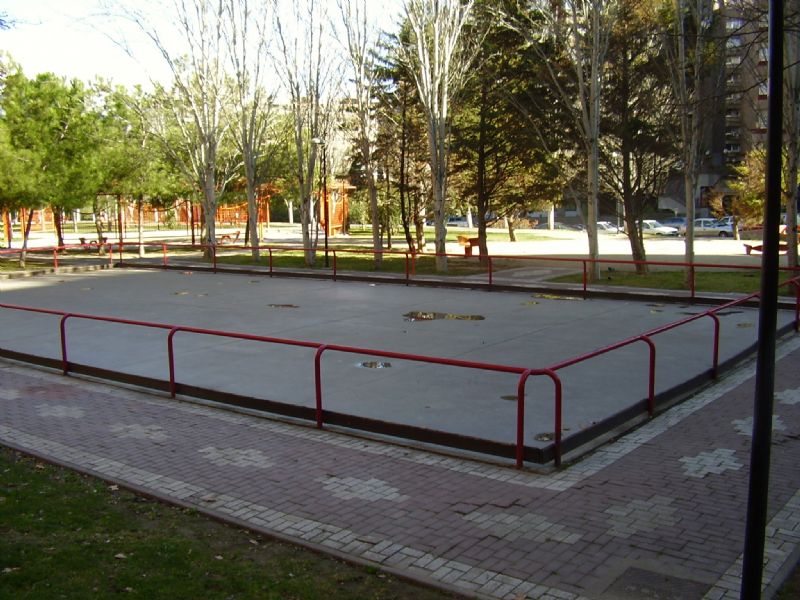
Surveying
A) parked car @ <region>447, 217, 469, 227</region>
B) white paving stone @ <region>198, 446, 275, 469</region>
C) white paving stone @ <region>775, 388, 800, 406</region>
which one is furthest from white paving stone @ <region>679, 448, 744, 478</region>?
parked car @ <region>447, 217, 469, 227</region>

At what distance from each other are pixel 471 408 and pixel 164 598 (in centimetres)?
491

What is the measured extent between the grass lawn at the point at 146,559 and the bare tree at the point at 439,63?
1905 centimetres

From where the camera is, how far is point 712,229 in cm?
5403

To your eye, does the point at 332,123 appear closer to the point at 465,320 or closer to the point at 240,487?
the point at 465,320

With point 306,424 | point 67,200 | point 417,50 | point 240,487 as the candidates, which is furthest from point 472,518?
point 67,200

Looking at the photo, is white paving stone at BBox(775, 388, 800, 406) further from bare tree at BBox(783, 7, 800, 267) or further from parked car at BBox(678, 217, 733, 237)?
parked car at BBox(678, 217, 733, 237)

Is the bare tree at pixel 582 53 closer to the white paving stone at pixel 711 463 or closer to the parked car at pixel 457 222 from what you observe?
the white paving stone at pixel 711 463

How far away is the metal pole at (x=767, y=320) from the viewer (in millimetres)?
3699

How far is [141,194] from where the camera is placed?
32.7 metres

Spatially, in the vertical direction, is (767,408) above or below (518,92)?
below

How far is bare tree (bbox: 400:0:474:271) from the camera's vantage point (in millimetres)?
23781

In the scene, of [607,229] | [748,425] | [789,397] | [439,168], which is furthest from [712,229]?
[748,425]

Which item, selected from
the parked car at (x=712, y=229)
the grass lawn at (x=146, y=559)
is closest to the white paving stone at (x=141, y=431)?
the grass lawn at (x=146, y=559)

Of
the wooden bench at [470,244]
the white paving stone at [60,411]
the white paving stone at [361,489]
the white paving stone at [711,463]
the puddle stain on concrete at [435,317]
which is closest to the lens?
the white paving stone at [361,489]
